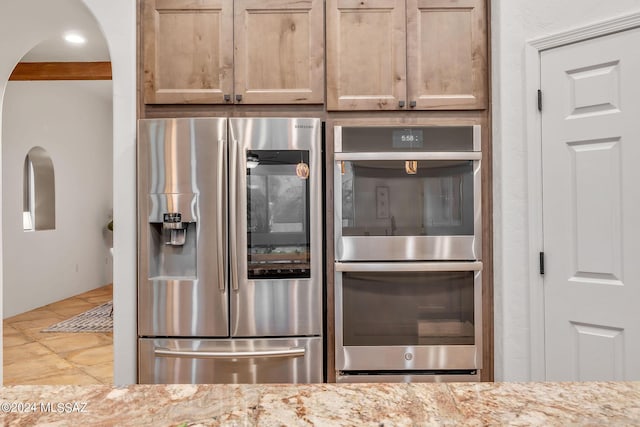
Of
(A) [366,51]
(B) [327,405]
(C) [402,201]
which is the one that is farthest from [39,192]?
(B) [327,405]

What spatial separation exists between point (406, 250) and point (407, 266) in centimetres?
8

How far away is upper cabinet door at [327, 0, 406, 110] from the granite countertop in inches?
62.2

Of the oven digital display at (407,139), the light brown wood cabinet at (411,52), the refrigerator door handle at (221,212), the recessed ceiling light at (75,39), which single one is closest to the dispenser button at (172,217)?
the refrigerator door handle at (221,212)

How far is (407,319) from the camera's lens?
2.05 meters

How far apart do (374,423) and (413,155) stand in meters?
1.53

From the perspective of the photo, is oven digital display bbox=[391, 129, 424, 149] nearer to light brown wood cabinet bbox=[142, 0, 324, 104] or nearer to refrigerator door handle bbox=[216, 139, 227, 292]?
light brown wood cabinet bbox=[142, 0, 324, 104]

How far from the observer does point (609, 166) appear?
1.81 m

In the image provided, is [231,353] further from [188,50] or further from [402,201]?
[188,50]

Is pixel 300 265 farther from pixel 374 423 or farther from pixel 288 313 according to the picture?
pixel 374 423

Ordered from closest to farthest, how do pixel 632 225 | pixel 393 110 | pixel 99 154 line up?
pixel 632 225, pixel 393 110, pixel 99 154

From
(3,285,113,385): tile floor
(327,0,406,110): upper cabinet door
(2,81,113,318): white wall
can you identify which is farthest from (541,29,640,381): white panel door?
(2,81,113,318): white wall

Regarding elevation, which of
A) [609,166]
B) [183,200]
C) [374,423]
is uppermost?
[609,166]

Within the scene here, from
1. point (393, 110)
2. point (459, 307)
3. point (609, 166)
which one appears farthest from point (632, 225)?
point (393, 110)

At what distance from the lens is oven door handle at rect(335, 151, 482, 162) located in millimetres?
2025
